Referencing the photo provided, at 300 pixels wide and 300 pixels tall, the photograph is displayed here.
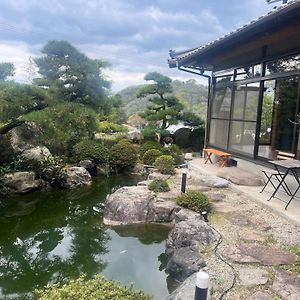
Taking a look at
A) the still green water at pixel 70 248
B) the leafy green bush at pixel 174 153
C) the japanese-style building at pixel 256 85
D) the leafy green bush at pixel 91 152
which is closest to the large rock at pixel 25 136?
the leafy green bush at pixel 91 152

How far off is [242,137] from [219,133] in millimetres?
1148

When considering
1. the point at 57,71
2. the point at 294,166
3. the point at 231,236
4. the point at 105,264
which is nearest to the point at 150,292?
the point at 105,264

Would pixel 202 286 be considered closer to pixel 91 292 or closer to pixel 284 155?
pixel 91 292

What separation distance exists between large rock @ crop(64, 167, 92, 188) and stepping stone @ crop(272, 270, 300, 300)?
6989 mm

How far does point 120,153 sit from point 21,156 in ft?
11.0

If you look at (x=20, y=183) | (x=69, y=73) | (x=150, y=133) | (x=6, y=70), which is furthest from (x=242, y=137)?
(x=150, y=133)

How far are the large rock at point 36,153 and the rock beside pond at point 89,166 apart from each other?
1213mm

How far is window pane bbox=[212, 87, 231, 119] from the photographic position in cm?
785

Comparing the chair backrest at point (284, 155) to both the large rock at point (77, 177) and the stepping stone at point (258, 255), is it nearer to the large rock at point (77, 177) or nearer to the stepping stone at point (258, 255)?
the stepping stone at point (258, 255)

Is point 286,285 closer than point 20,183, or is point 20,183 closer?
point 286,285

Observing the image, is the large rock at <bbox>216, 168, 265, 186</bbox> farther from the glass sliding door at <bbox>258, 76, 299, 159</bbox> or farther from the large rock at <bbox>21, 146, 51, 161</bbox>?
the large rock at <bbox>21, 146, 51, 161</bbox>

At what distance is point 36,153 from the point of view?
9219 mm

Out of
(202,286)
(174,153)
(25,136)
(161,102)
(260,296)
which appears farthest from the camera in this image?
(161,102)

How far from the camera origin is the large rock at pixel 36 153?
29.3ft
